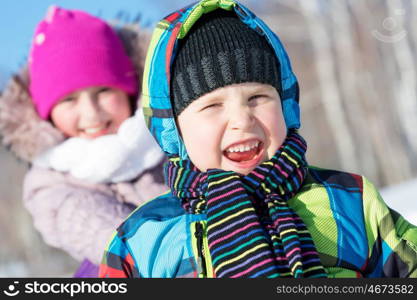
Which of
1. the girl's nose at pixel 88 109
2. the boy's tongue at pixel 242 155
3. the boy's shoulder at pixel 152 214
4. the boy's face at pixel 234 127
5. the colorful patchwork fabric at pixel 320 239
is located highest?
the girl's nose at pixel 88 109

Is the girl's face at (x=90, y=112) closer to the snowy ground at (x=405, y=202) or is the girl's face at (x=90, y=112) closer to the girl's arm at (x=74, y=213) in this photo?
the girl's arm at (x=74, y=213)

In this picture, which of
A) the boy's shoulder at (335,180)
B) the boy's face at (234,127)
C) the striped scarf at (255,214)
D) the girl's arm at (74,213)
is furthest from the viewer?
the girl's arm at (74,213)

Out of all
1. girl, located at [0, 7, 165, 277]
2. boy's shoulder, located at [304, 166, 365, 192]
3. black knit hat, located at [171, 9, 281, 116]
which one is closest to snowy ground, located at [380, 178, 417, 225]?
boy's shoulder, located at [304, 166, 365, 192]

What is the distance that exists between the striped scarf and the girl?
2.10 feet

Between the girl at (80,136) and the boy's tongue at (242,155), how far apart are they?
72cm

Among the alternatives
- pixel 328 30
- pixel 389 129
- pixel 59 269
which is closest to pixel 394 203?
pixel 328 30

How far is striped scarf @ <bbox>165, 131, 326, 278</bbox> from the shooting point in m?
1.33

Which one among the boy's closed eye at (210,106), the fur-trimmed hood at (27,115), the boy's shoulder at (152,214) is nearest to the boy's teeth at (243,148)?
the boy's closed eye at (210,106)

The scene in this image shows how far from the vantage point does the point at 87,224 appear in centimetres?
205

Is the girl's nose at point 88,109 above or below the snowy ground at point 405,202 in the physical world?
above

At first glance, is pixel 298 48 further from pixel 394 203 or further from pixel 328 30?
pixel 394 203

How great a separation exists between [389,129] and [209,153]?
351 inches

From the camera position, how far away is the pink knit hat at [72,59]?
2242 millimetres

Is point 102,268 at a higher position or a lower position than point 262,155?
lower
